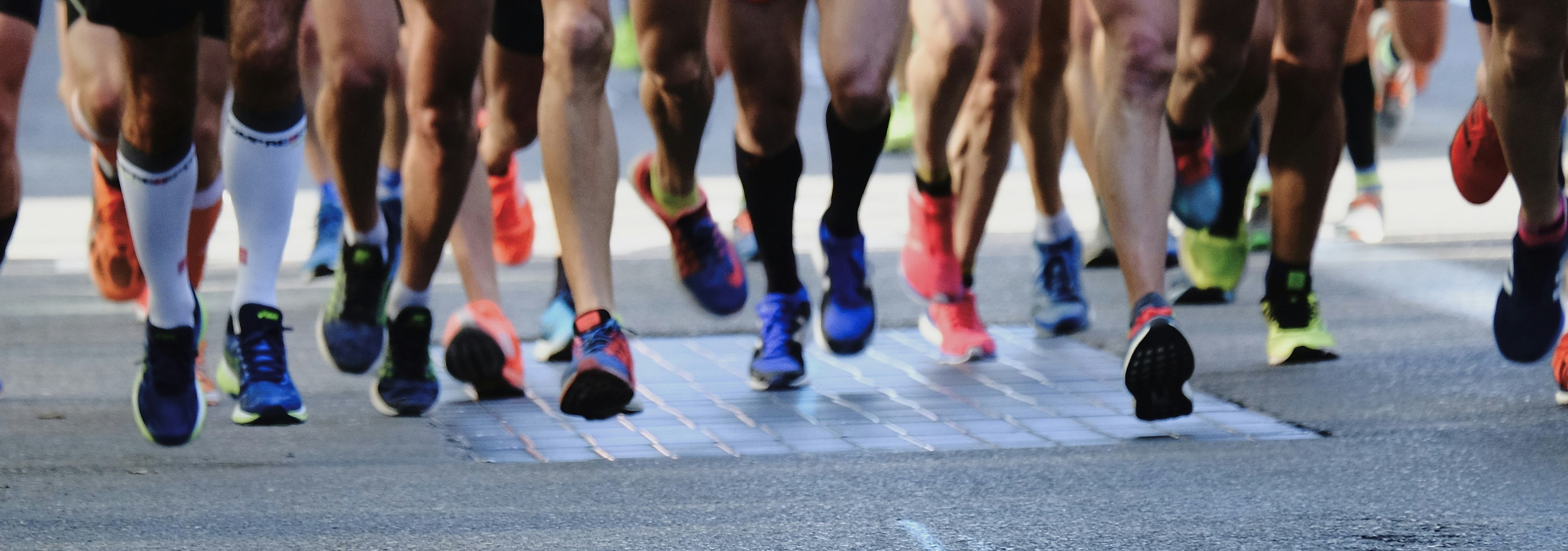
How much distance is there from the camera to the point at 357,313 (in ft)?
15.1

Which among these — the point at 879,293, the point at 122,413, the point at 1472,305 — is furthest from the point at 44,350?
the point at 1472,305

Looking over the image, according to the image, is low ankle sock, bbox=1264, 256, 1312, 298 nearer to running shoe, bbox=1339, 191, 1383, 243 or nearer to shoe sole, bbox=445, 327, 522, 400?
shoe sole, bbox=445, 327, 522, 400

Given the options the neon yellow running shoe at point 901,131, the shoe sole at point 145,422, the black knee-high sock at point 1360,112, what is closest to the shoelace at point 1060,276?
the black knee-high sock at point 1360,112

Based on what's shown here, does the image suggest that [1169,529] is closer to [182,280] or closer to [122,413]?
[182,280]

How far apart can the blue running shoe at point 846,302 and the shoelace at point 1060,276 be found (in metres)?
0.85

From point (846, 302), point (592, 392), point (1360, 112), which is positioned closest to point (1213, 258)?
point (846, 302)

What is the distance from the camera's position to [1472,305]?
620 cm

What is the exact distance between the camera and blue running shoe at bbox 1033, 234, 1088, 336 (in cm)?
570

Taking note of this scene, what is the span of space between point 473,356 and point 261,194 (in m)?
0.64

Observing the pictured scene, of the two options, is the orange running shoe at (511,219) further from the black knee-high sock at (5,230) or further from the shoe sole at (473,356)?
the black knee-high sock at (5,230)

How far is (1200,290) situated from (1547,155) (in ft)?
5.85

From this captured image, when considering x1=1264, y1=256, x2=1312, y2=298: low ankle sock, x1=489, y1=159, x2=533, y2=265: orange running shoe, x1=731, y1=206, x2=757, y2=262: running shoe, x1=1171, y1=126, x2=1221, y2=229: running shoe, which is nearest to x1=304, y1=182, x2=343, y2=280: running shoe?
x1=489, y1=159, x2=533, y2=265: orange running shoe

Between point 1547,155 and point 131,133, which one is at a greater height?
point 131,133

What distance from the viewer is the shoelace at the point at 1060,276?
572 centimetres
